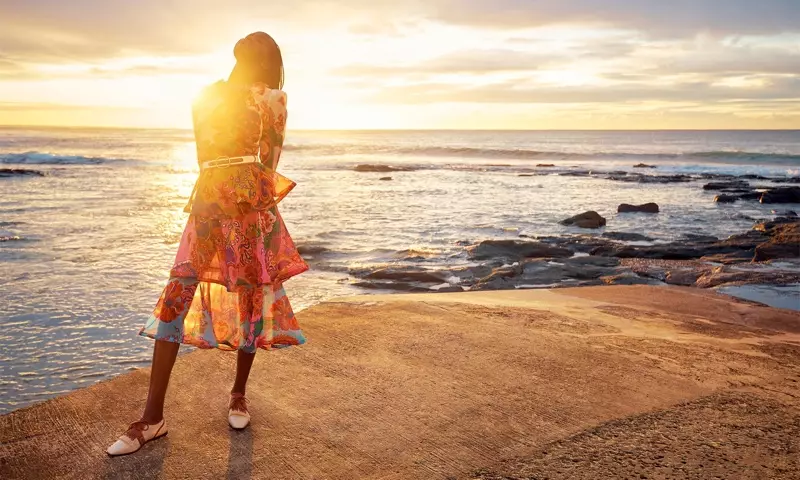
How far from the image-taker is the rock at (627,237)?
43.0 ft

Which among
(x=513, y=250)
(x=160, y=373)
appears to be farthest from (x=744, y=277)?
(x=160, y=373)

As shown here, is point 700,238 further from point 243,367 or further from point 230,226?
point 230,226

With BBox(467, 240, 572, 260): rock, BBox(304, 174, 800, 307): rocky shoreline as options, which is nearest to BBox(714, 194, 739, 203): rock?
BBox(304, 174, 800, 307): rocky shoreline

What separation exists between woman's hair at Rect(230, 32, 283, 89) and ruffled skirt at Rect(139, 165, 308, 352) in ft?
1.42

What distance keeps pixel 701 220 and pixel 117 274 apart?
45.7 feet

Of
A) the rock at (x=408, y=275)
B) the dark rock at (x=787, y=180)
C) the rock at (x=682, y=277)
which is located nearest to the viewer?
the rock at (x=408, y=275)

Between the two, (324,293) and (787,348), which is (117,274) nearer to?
(324,293)

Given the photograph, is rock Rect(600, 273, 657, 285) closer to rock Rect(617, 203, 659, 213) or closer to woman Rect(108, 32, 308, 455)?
woman Rect(108, 32, 308, 455)

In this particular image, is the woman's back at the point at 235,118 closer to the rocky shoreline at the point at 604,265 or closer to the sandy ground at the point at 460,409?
the sandy ground at the point at 460,409

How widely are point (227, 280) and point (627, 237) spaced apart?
11.3m

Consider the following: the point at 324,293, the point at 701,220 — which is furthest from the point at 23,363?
the point at 701,220

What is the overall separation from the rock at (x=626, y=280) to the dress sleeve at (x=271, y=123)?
20.8 feet

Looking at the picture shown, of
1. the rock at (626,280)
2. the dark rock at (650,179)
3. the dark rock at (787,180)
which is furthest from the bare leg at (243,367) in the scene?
the dark rock at (787,180)

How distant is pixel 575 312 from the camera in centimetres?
560
